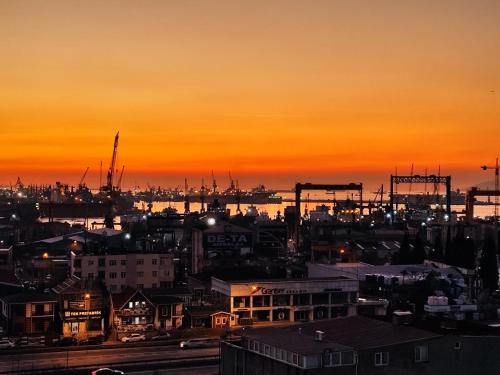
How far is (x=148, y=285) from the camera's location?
27828 millimetres

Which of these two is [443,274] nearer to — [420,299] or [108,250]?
[420,299]

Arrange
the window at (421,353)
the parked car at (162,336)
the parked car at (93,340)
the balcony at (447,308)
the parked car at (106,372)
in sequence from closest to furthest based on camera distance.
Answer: the window at (421,353) → the parked car at (106,372) → the balcony at (447,308) → the parked car at (93,340) → the parked car at (162,336)

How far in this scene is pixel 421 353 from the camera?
521 inches

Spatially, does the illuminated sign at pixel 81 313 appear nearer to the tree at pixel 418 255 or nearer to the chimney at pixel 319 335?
the chimney at pixel 319 335

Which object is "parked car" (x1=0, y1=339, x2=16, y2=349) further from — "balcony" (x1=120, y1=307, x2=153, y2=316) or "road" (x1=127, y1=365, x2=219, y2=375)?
"road" (x1=127, y1=365, x2=219, y2=375)

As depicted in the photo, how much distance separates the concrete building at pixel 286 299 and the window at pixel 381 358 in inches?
425

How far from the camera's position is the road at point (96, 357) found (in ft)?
58.1

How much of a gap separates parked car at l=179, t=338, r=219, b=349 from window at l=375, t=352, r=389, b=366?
778cm

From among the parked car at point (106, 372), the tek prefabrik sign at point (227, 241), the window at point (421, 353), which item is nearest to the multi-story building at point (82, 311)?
the parked car at point (106, 372)

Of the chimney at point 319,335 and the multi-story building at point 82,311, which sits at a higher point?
the chimney at point 319,335

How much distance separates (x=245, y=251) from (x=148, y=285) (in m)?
9.28

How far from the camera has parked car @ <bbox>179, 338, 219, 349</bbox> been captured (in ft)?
65.0

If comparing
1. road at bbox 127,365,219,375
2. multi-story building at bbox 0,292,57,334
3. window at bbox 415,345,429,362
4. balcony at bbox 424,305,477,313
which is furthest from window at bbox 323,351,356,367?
multi-story building at bbox 0,292,57,334

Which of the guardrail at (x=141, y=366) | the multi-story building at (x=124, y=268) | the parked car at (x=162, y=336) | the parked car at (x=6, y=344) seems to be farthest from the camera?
the multi-story building at (x=124, y=268)
